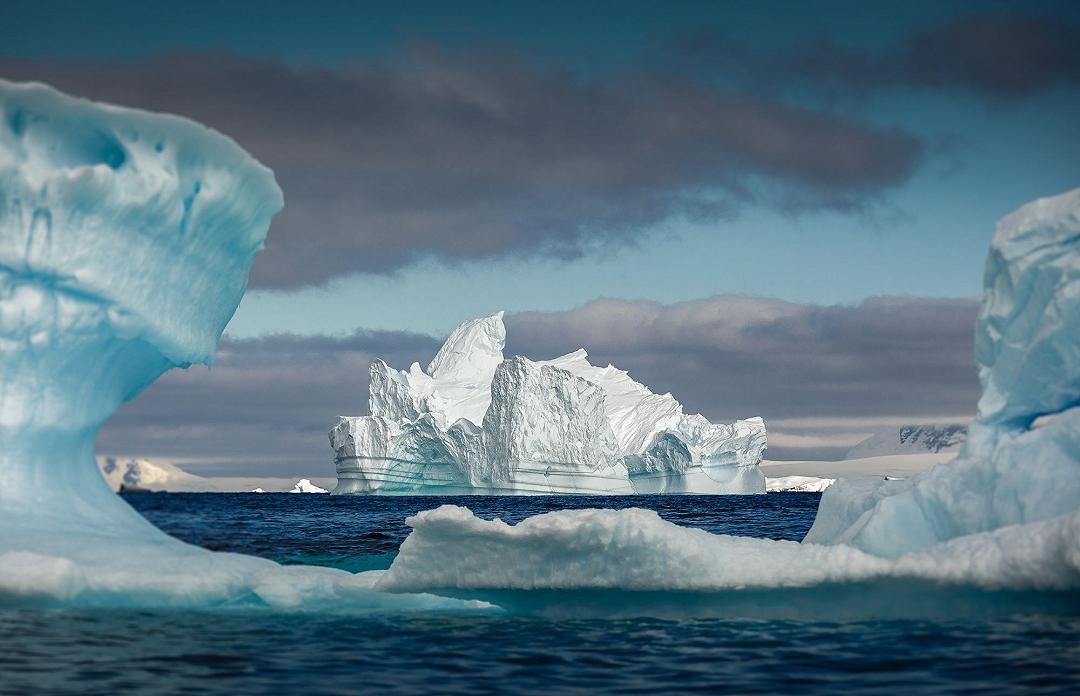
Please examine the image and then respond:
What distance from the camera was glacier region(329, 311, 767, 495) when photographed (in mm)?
44062

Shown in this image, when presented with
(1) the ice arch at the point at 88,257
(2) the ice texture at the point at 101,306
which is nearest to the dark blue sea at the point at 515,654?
(2) the ice texture at the point at 101,306

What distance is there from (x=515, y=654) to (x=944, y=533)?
5.09 metres

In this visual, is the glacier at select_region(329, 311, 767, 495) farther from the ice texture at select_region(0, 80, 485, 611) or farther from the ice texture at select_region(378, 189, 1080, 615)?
the ice texture at select_region(378, 189, 1080, 615)

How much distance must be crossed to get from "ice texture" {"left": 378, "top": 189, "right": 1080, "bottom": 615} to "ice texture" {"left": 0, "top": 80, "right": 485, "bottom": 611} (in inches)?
52.0

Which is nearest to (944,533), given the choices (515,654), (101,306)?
(515,654)

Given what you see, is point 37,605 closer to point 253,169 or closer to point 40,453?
point 40,453

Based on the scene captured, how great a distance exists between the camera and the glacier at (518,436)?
44.1m

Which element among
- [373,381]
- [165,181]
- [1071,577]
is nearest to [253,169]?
[165,181]

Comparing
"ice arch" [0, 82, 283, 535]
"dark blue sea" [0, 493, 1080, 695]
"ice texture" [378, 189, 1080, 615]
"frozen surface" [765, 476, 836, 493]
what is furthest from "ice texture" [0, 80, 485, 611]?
"frozen surface" [765, 476, 836, 493]

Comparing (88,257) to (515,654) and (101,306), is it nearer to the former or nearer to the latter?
(101,306)

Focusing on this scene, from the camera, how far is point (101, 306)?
11.7 metres

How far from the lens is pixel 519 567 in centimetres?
949

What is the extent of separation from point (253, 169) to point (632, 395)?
47575 millimetres

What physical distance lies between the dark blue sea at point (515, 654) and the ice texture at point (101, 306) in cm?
54
